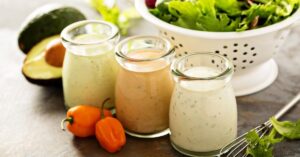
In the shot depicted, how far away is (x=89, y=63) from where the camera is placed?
1.32 m

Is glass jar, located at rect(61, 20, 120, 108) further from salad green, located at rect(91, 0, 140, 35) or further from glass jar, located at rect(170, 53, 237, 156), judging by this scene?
salad green, located at rect(91, 0, 140, 35)

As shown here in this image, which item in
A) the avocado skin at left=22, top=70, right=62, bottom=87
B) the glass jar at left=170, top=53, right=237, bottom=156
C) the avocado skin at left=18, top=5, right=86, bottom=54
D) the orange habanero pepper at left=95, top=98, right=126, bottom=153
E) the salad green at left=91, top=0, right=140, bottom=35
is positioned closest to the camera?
the glass jar at left=170, top=53, right=237, bottom=156

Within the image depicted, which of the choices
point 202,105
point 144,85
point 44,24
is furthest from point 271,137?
point 44,24

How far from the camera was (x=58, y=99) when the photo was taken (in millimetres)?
1488

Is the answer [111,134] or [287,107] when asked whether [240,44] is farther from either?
[111,134]

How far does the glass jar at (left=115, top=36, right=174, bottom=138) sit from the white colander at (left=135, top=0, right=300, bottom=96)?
0.10 metres

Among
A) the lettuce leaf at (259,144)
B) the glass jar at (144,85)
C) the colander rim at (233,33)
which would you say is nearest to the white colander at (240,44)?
the colander rim at (233,33)

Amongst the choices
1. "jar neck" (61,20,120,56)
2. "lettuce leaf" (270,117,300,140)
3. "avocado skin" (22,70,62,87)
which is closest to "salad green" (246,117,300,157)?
"lettuce leaf" (270,117,300,140)

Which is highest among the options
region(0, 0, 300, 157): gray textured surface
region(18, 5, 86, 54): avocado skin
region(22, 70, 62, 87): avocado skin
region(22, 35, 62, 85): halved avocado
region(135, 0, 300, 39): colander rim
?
region(135, 0, 300, 39): colander rim

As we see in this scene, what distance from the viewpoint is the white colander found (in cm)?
132

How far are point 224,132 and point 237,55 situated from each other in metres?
0.25

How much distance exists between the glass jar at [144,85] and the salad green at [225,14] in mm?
118

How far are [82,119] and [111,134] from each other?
8 centimetres

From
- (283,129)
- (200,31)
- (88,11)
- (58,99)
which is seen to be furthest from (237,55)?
(88,11)
